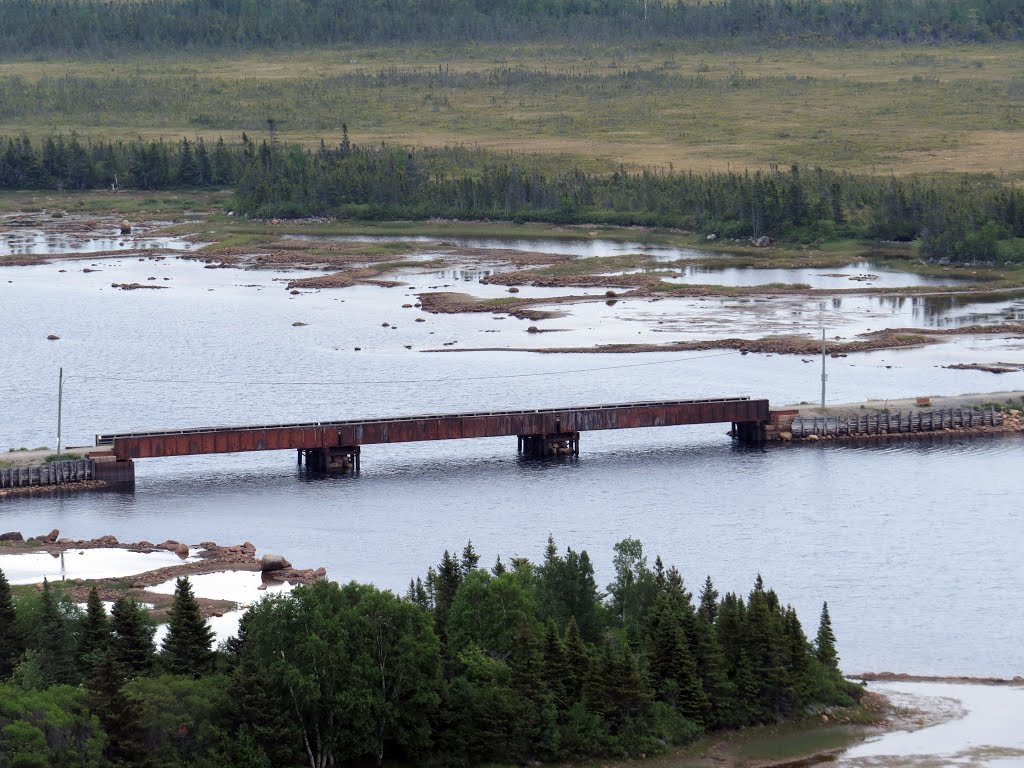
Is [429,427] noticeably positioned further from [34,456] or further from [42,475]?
A: [42,475]

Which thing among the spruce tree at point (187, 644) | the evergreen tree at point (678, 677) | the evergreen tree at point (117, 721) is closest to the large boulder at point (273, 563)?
the spruce tree at point (187, 644)

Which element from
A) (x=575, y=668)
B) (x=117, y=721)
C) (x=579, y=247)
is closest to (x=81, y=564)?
(x=575, y=668)

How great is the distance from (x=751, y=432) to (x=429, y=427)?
1732 centimetres

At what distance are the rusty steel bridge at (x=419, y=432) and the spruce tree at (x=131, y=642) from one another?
36.7 meters

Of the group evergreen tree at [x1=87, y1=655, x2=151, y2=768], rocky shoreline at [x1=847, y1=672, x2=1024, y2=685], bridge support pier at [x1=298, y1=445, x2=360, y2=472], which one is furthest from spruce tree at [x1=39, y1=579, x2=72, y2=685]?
bridge support pier at [x1=298, y1=445, x2=360, y2=472]

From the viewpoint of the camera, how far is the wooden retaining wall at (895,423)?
351 feet

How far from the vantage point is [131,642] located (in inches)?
2254

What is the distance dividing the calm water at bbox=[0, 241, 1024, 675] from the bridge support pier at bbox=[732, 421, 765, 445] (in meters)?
1.56

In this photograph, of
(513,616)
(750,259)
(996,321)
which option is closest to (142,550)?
(513,616)

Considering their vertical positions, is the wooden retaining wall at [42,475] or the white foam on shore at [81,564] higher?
the wooden retaining wall at [42,475]

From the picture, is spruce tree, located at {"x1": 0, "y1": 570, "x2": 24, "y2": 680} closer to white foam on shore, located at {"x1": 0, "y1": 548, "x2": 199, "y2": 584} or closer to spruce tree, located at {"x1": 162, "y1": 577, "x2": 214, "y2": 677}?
spruce tree, located at {"x1": 162, "y1": 577, "x2": 214, "y2": 677}

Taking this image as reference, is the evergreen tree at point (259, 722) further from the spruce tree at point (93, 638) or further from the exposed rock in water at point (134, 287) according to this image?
the exposed rock in water at point (134, 287)

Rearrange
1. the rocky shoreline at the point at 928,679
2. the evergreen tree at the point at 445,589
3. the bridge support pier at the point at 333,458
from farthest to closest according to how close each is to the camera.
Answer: the bridge support pier at the point at 333,458, the rocky shoreline at the point at 928,679, the evergreen tree at the point at 445,589

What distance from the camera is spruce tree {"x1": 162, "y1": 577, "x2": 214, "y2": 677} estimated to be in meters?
56.9
